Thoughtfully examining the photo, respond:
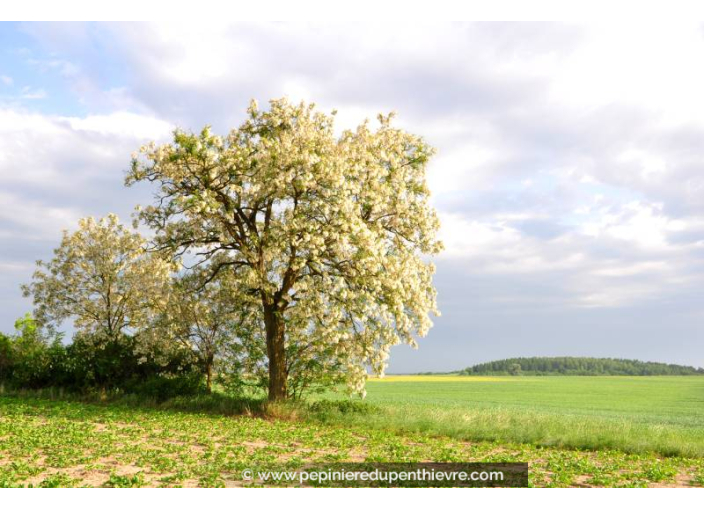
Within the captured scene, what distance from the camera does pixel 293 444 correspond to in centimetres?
1852

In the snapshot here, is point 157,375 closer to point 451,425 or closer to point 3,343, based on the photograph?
point 3,343

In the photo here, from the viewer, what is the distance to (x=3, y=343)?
1503 inches

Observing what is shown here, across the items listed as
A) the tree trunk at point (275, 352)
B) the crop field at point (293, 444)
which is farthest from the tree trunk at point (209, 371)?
the tree trunk at point (275, 352)

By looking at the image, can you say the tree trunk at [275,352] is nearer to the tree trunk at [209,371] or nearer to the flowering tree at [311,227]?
the flowering tree at [311,227]

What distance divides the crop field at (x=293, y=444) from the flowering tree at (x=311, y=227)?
136 inches

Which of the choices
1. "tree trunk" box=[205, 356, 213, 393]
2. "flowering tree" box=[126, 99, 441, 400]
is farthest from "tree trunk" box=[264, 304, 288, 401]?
"tree trunk" box=[205, 356, 213, 393]

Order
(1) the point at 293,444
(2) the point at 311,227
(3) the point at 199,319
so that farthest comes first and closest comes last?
1. (3) the point at 199,319
2. (2) the point at 311,227
3. (1) the point at 293,444

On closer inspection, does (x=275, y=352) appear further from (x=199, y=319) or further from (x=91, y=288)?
(x=91, y=288)

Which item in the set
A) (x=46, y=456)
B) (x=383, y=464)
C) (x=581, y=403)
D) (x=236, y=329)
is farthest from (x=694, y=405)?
(x=46, y=456)

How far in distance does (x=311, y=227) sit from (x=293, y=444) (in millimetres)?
8760

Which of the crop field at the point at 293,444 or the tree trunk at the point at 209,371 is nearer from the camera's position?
the crop field at the point at 293,444

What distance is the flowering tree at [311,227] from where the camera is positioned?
78.6ft

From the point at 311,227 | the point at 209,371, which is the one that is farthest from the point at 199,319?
the point at 311,227

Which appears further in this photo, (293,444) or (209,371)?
(209,371)
